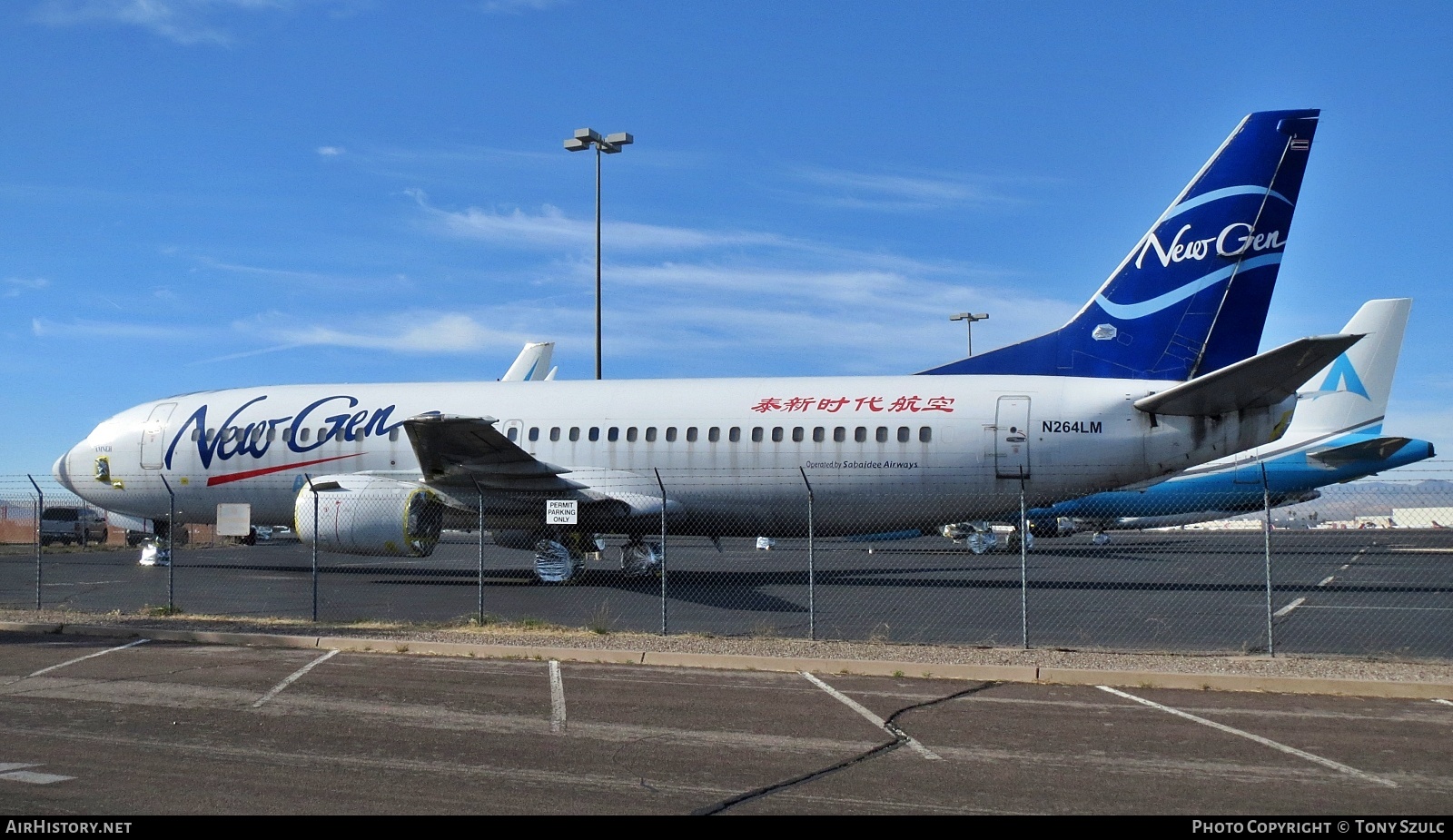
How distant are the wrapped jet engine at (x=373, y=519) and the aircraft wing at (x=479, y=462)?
0.55 metres

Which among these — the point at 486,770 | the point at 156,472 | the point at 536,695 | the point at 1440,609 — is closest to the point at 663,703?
the point at 536,695

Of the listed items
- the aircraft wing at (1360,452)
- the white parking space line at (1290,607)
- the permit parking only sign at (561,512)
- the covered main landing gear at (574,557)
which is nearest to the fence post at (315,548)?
the permit parking only sign at (561,512)

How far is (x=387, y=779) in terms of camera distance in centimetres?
607

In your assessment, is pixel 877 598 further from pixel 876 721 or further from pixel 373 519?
pixel 876 721

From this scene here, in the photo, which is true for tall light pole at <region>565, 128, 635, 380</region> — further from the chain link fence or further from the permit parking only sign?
the permit parking only sign

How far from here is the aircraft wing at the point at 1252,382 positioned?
46.2 ft

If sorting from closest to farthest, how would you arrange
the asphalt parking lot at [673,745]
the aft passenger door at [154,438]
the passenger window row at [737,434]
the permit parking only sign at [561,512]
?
the asphalt parking lot at [673,745] → the permit parking only sign at [561,512] → the passenger window row at [737,434] → the aft passenger door at [154,438]

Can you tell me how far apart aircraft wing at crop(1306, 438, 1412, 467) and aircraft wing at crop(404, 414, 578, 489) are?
75.7 ft

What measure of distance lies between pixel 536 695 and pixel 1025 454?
1105 cm

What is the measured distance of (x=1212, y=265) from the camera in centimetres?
1762

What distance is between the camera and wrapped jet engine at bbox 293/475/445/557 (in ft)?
60.0

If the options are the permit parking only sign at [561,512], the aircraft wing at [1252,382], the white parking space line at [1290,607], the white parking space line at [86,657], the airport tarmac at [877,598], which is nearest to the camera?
the white parking space line at [86,657]

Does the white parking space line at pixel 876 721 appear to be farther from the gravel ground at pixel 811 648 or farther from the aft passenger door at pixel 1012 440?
the aft passenger door at pixel 1012 440

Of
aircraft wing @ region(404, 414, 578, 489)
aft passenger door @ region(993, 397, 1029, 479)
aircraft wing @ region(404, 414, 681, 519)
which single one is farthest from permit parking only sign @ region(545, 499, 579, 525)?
aft passenger door @ region(993, 397, 1029, 479)
